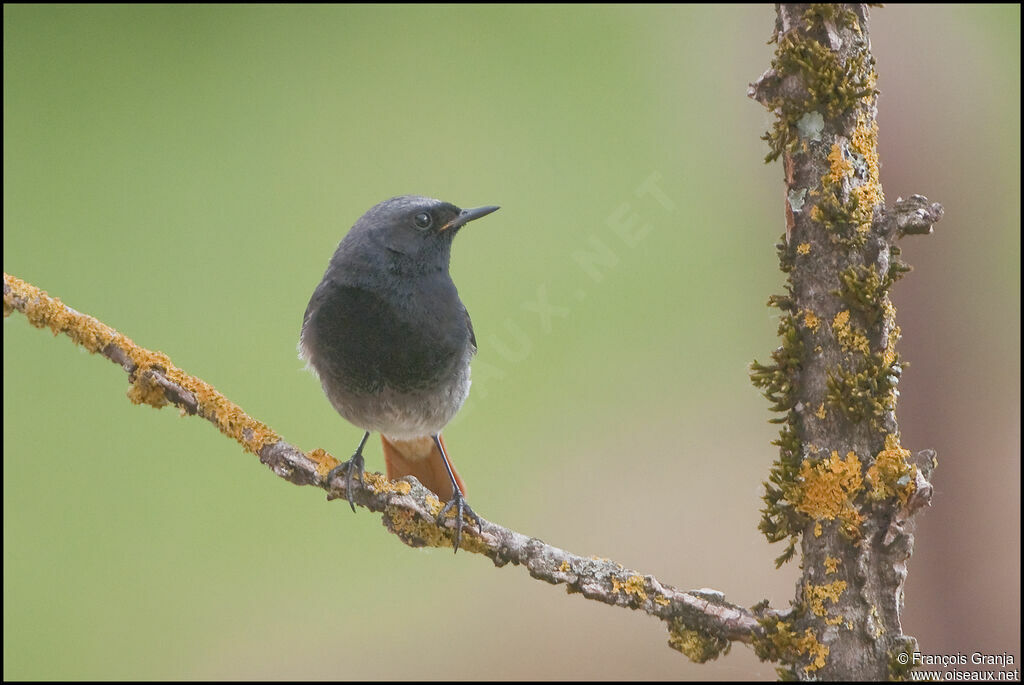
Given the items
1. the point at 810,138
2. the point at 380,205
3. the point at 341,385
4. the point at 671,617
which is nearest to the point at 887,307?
the point at 810,138

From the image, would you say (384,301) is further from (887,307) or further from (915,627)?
(915,627)

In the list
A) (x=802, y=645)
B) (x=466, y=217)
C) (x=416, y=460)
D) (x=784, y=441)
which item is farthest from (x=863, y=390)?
(x=416, y=460)

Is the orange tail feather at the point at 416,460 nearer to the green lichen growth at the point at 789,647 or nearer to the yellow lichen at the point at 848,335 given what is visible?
the green lichen growth at the point at 789,647

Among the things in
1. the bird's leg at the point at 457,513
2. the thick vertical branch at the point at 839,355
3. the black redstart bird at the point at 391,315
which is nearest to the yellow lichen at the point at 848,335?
the thick vertical branch at the point at 839,355

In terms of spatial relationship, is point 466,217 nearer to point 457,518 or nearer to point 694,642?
point 457,518

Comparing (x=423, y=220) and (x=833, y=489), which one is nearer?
(x=833, y=489)
